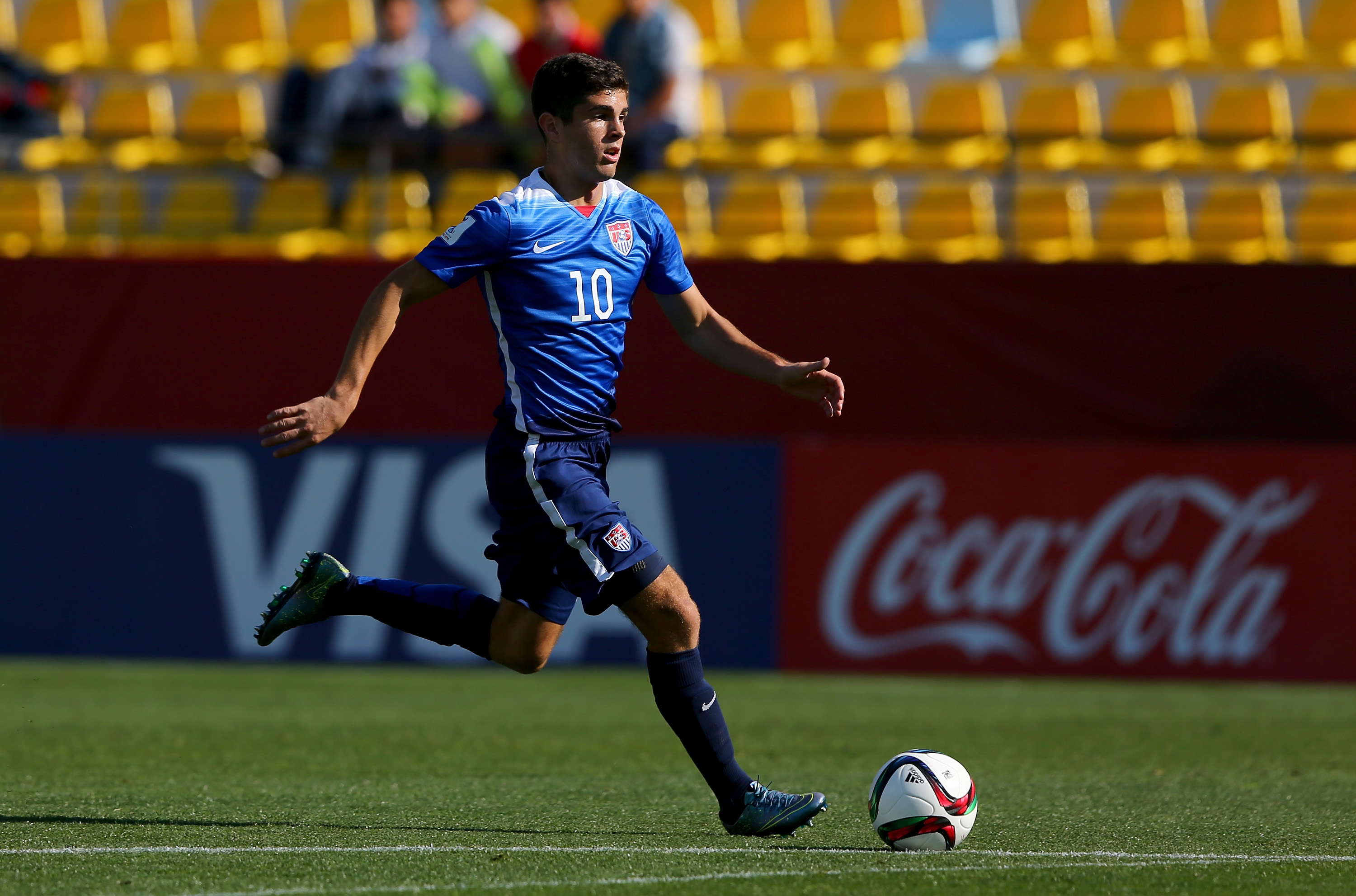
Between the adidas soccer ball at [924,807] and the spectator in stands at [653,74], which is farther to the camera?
the spectator in stands at [653,74]

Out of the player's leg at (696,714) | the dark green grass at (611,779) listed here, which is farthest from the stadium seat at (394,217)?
the player's leg at (696,714)

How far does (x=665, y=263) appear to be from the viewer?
18.2ft

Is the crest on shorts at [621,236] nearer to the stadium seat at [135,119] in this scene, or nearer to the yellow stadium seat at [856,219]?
the yellow stadium seat at [856,219]

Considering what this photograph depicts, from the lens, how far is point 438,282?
511cm

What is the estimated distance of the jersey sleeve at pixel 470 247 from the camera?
510 centimetres

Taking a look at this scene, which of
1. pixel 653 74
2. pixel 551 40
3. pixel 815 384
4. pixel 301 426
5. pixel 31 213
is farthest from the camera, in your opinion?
pixel 31 213

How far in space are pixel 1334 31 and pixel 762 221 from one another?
5.49 metres

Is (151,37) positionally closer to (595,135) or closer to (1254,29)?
(1254,29)

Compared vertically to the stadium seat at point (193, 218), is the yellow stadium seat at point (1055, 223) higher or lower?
lower

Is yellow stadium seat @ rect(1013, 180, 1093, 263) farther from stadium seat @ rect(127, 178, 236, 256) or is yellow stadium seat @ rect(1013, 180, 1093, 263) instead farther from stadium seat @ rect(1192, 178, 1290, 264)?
stadium seat @ rect(127, 178, 236, 256)

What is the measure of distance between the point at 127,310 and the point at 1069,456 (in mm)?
6345

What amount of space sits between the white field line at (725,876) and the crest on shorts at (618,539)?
99 cm

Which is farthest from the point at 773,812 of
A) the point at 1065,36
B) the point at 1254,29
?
the point at 1254,29

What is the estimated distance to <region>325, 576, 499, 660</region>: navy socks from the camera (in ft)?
18.4
